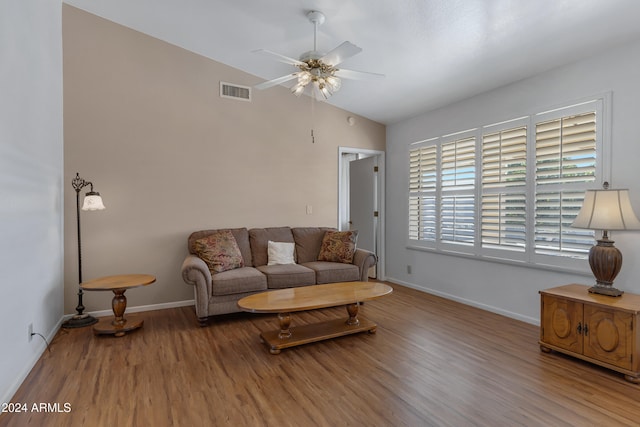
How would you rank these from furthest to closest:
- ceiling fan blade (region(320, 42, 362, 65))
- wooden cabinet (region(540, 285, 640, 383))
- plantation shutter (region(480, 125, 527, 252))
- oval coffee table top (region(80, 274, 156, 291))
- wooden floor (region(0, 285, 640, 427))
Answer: plantation shutter (region(480, 125, 527, 252)) < oval coffee table top (region(80, 274, 156, 291)) < ceiling fan blade (region(320, 42, 362, 65)) < wooden cabinet (region(540, 285, 640, 383)) < wooden floor (region(0, 285, 640, 427))

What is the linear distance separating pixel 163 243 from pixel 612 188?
4.77m

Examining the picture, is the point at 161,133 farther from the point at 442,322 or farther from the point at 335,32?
the point at 442,322

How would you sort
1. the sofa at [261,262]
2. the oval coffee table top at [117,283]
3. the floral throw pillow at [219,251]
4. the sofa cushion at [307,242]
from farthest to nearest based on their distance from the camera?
the sofa cushion at [307,242] < the floral throw pillow at [219,251] < the sofa at [261,262] < the oval coffee table top at [117,283]

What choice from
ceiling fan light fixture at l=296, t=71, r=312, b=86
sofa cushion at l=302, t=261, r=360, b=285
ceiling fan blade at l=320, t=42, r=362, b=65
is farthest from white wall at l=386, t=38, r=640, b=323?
ceiling fan light fixture at l=296, t=71, r=312, b=86

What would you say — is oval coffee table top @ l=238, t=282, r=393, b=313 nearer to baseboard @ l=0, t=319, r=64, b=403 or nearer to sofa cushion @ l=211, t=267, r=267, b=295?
sofa cushion @ l=211, t=267, r=267, b=295

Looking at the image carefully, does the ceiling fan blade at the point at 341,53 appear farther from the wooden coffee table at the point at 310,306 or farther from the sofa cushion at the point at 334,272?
the sofa cushion at the point at 334,272

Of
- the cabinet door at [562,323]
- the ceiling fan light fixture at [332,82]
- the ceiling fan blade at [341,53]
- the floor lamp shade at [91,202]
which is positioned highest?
the ceiling fan blade at [341,53]

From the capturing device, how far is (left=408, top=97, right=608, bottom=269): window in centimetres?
319

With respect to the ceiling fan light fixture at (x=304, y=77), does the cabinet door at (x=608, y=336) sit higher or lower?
lower

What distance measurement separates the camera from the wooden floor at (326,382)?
6.57ft

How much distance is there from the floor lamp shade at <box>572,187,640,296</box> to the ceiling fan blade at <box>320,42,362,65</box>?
2.33 metres

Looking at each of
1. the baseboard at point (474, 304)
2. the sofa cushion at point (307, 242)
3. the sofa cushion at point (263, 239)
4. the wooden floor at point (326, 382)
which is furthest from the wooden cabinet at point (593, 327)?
Answer: the sofa cushion at point (263, 239)

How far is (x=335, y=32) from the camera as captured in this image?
3305mm

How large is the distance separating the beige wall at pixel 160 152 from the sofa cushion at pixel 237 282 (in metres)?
0.94
